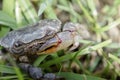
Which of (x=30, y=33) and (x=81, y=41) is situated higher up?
(x=30, y=33)

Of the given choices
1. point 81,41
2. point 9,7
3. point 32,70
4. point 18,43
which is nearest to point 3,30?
point 9,7

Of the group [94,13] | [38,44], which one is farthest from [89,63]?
[38,44]

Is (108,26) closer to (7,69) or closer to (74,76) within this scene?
(74,76)

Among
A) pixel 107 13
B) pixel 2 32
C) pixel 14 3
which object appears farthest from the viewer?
pixel 107 13

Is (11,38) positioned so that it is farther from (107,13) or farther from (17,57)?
(107,13)

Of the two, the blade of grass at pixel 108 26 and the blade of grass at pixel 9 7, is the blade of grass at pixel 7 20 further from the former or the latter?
the blade of grass at pixel 108 26

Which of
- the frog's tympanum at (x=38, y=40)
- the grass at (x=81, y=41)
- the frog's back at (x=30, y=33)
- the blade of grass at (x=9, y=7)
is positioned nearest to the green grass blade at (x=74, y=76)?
the grass at (x=81, y=41)
